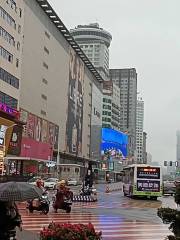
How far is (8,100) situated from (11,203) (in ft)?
202

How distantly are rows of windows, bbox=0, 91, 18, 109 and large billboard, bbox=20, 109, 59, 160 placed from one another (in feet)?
21.8

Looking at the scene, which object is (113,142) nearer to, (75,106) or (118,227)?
(75,106)

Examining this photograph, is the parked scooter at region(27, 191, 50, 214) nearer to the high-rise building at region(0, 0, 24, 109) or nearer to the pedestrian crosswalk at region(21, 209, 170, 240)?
the pedestrian crosswalk at region(21, 209, 170, 240)

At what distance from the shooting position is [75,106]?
12556 centimetres

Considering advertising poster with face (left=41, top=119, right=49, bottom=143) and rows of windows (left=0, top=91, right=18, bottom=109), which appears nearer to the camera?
rows of windows (left=0, top=91, right=18, bottom=109)

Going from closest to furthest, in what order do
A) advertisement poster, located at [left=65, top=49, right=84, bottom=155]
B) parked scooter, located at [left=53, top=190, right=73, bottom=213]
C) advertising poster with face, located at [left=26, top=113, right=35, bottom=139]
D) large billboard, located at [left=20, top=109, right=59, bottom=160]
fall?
parked scooter, located at [left=53, top=190, right=73, bottom=213] → large billboard, located at [left=20, top=109, right=59, bottom=160] → advertising poster with face, located at [left=26, top=113, right=35, bottom=139] → advertisement poster, located at [left=65, top=49, right=84, bottom=155]

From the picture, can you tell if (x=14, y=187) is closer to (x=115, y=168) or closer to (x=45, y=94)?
(x=45, y=94)

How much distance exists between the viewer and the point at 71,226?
8.38 m

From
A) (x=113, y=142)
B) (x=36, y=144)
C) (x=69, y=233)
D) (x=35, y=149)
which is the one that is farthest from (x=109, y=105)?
(x=69, y=233)

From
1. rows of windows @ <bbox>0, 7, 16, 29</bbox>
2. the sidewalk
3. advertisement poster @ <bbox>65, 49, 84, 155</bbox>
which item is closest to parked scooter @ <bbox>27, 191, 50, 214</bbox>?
the sidewalk

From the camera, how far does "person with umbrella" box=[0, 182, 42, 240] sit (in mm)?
11055

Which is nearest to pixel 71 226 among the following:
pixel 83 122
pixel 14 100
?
pixel 14 100

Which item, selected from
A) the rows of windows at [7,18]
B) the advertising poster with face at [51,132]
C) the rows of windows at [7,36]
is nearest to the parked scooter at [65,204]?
the rows of windows at [7,36]

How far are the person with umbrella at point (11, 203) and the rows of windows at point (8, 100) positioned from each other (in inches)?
2283
